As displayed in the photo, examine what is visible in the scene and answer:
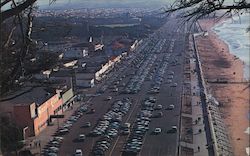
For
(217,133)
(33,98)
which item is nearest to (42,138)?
(33,98)

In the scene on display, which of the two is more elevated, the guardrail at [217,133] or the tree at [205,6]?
the tree at [205,6]

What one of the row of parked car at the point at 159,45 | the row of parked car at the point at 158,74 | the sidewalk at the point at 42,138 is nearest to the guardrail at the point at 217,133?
the row of parked car at the point at 158,74

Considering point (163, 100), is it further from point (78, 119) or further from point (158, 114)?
point (78, 119)

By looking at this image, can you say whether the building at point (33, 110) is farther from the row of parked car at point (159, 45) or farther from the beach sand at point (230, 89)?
the row of parked car at point (159, 45)

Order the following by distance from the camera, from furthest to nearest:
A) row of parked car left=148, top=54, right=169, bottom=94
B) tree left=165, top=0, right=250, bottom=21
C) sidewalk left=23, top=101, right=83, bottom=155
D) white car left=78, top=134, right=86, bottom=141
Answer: row of parked car left=148, top=54, right=169, bottom=94 → white car left=78, top=134, right=86, bottom=141 → sidewalk left=23, top=101, right=83, bottom=155 → tree left=165, top=0, right=250, bottom=21

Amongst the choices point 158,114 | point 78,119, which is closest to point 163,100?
point 158,114

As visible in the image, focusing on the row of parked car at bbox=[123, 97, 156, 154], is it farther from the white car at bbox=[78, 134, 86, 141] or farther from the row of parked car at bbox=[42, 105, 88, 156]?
the row of parked car at bbox=[42, 105, 88, 156]

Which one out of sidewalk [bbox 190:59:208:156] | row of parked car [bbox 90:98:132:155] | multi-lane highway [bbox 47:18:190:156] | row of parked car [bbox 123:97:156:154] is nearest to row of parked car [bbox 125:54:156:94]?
multi-lane highway [bbox 47:18:190:156]
